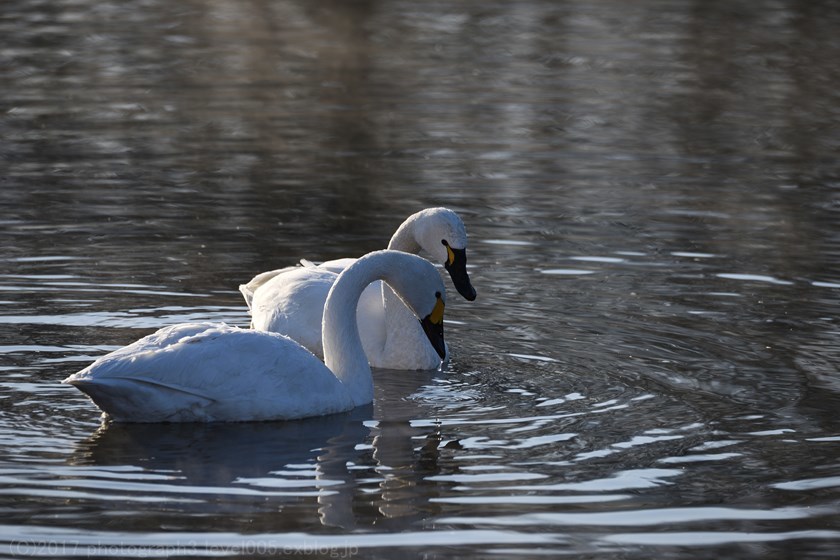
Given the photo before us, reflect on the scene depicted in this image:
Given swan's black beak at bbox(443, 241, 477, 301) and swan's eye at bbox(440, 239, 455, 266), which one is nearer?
swan's black beak at bbox(443, 241, 477, 301)

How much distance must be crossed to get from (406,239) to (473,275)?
69.4 inches

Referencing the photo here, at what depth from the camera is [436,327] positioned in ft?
32.6

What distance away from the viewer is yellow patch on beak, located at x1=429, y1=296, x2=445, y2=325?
987cm

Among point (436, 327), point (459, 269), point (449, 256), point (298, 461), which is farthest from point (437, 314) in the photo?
point (298, 461)

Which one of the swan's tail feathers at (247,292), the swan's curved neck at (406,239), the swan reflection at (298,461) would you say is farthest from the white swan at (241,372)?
the swan's tail feathers at (247,292)

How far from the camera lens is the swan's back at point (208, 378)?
8750 millimetres

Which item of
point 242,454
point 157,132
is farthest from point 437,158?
point 242,454

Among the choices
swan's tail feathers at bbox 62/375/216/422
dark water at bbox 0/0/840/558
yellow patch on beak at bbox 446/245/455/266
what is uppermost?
yellow patch on beak at bbox 446/245/455/266

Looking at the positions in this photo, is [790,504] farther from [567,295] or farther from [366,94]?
[366,94]

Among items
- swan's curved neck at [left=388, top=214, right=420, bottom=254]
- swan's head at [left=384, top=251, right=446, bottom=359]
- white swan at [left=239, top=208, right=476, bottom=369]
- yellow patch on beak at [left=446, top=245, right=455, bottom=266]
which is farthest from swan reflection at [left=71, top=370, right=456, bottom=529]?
swan's curved neck at [left=388, top=214, right=420, bottom=254]

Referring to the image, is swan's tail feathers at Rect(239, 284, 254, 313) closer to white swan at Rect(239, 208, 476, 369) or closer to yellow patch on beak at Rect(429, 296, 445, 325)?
white swan at Rect(239, 208, 476, 369)

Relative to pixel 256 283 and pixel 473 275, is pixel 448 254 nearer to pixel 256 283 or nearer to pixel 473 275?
pixel 256 283

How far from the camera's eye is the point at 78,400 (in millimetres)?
9609

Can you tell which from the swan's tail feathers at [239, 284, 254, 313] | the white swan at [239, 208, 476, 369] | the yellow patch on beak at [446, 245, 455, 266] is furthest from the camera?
the swan's tail feathers at [239, 284, 254, 313]
